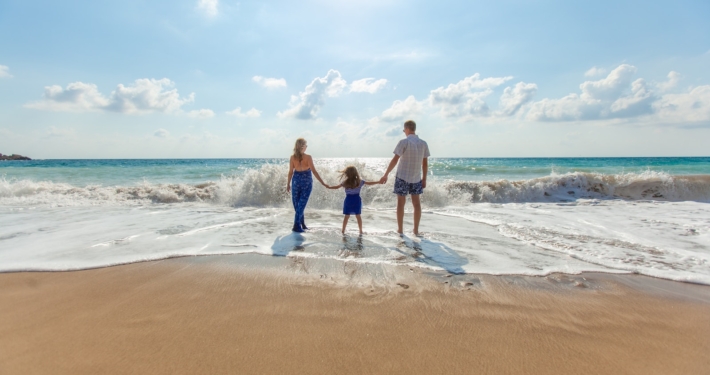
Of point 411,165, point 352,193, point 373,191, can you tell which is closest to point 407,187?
point 411,165

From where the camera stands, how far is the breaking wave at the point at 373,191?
1118 centimetres

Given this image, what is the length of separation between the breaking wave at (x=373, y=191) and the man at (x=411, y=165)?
4.86m

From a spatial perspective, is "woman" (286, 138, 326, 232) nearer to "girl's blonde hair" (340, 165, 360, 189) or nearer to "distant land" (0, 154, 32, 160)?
"girl's blonde hair" (340, 165, 360, 189)

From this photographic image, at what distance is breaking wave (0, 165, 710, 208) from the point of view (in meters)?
11.2

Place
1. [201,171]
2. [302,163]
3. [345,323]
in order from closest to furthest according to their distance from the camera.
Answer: [345,323] → [302,163] → [201,171]

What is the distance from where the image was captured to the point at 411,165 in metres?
6.12

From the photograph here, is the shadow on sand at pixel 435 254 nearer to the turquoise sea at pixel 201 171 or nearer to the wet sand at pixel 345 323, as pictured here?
the wet sand at pixel 345 323

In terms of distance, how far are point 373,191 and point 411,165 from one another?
5.86 meters

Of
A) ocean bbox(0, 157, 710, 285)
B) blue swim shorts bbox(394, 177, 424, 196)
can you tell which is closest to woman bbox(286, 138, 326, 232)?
ocean bbox(0, 157, 710, 285)

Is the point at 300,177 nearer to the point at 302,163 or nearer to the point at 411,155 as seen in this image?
the point at 302,163

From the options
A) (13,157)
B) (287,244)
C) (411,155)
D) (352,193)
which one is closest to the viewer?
(287,244)

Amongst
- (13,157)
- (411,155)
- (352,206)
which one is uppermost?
→ (13,157)

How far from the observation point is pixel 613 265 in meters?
4.33

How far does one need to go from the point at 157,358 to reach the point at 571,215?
9233mm
